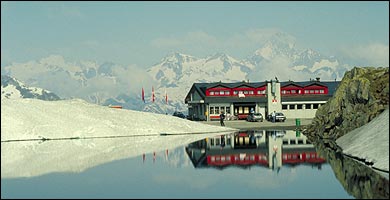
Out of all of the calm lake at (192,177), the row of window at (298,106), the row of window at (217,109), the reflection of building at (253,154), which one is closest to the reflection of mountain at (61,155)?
the calm lake at (192,177)

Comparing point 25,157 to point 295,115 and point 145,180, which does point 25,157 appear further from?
point 295,115

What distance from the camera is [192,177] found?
94.7 feet

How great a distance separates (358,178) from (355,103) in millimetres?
24792

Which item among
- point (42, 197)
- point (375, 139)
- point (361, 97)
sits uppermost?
point (361, 97)

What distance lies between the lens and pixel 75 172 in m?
31.6

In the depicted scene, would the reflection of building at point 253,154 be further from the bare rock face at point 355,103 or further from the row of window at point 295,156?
the bare rock face at point 355,103

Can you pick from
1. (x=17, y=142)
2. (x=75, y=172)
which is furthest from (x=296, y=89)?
(x=75, y=172)

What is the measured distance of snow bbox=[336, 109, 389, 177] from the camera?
30.7 metres

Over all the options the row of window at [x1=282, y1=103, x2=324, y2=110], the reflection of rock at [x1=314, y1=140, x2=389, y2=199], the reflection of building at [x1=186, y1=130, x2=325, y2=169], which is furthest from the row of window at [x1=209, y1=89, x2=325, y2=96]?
the reflection of rock at [x1=314, y1=140, x2=389, y2=199]

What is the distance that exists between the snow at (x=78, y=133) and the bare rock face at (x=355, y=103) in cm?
1344

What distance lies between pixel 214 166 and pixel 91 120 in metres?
33.7

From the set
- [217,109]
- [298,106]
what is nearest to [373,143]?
[217,109]

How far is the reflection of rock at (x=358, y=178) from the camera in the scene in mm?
22700

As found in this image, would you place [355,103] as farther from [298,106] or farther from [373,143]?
[298,106]
